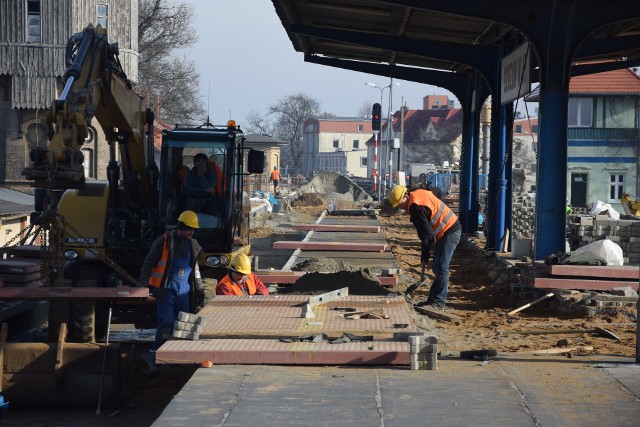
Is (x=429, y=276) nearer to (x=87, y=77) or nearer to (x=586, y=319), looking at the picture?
(x=586, y=319)

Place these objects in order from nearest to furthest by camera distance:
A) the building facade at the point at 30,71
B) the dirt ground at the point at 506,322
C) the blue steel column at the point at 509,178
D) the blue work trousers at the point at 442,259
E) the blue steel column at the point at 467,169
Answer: the dirt ground at the point at 506,322 → the blue work trousers at the point at 442,259 → the blue steel column at the point at 509,178 → the blue steel column at the point at 467,169 → the building facade at the point at 30,71

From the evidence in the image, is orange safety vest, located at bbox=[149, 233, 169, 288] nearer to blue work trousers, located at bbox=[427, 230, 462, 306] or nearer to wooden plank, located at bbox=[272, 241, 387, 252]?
blue work trousers, located at bbox=[427, 230, 462, 306]

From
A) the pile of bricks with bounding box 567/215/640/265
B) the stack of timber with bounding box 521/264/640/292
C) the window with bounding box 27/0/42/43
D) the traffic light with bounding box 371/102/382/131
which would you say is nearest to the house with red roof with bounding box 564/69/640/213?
the traffic light with bounding box 371/102/382/131

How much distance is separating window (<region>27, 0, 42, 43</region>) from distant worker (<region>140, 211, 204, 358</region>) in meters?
35.8

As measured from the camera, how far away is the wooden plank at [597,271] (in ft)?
48.8

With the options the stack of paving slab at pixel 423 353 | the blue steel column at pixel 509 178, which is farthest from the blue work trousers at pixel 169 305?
the blue steel column at pixel 509 178

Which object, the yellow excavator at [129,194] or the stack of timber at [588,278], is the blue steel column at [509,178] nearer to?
the stack of timber at [588,278]

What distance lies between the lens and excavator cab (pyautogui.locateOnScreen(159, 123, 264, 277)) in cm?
1473

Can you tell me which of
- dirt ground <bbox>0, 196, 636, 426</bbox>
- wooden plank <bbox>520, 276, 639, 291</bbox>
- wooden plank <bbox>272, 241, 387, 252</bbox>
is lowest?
dirt ground <bbox>0, 196, 636, 426</bbox>

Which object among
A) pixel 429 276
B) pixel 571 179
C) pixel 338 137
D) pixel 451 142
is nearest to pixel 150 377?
pixel 429 276

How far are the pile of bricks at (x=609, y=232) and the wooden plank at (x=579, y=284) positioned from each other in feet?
17.7

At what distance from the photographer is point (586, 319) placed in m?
13.6

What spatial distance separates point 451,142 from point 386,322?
114m

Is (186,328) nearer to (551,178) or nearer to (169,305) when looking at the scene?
(169,305)
